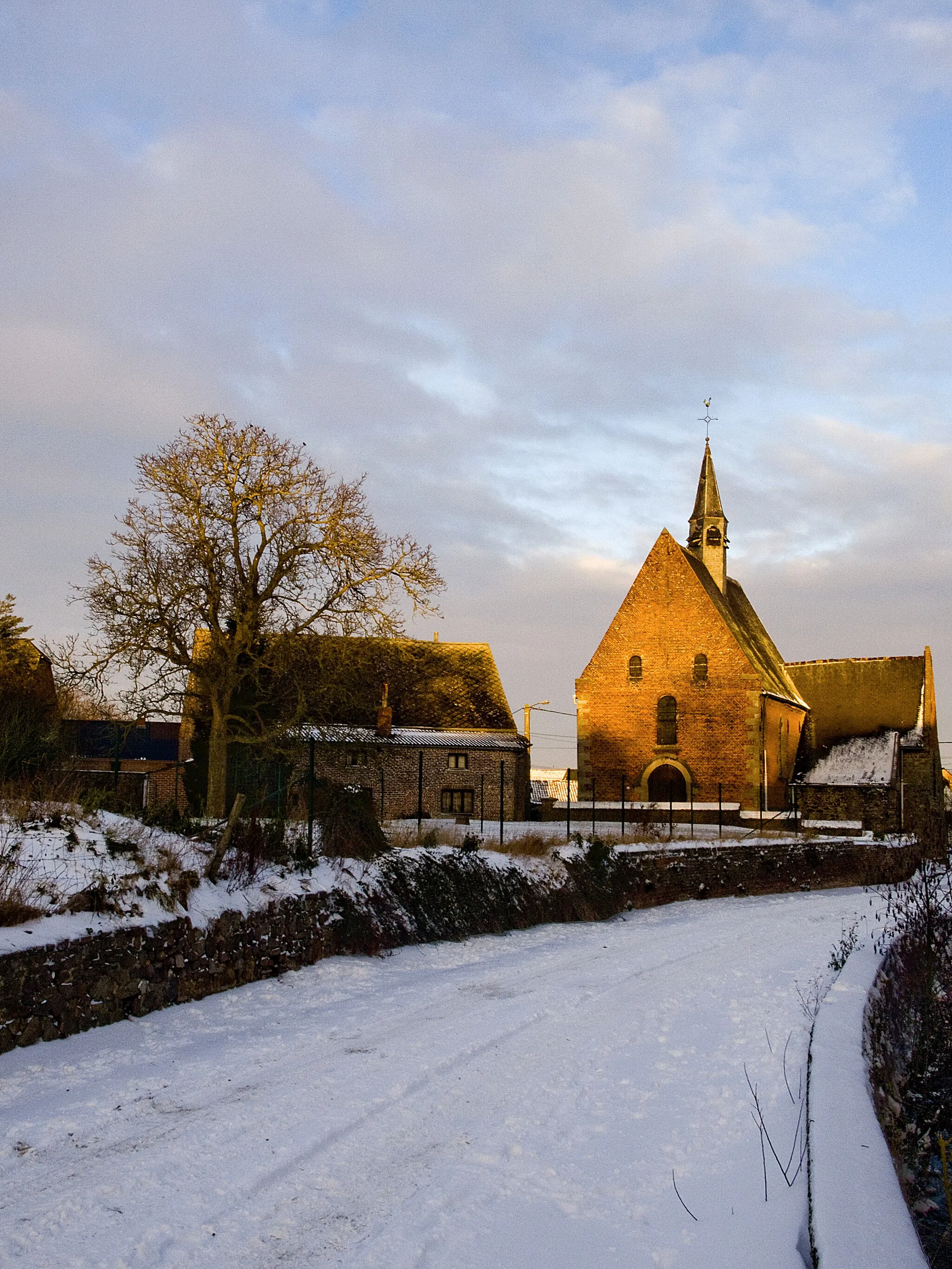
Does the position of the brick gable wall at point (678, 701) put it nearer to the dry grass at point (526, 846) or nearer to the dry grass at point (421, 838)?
the dry grass at point (526, 846)

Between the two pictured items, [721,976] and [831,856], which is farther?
[831,856]

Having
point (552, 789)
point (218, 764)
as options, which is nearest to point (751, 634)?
point (552, 789)

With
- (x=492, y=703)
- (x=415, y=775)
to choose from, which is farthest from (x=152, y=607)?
(x=492, y=703)

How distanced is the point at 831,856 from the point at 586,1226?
78.8ft

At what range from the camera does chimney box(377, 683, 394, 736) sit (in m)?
36.9

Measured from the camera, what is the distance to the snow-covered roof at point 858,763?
1540 inches

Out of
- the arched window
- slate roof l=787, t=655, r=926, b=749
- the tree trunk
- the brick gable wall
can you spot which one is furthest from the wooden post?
slate roof l=787, t=655, r=926, b=749

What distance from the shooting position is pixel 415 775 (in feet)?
119

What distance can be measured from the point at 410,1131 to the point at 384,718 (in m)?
31.4

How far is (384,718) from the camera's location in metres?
37.1

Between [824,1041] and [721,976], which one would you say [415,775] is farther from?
[824,1041]

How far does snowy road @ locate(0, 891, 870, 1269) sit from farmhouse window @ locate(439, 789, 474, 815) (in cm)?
2674

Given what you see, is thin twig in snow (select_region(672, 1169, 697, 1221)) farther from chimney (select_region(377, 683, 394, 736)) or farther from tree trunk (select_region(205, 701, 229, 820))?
chimney (select_region(377, 683, 394, 736))

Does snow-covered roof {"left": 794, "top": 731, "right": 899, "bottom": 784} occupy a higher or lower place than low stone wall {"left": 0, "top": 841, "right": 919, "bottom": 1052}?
higher
